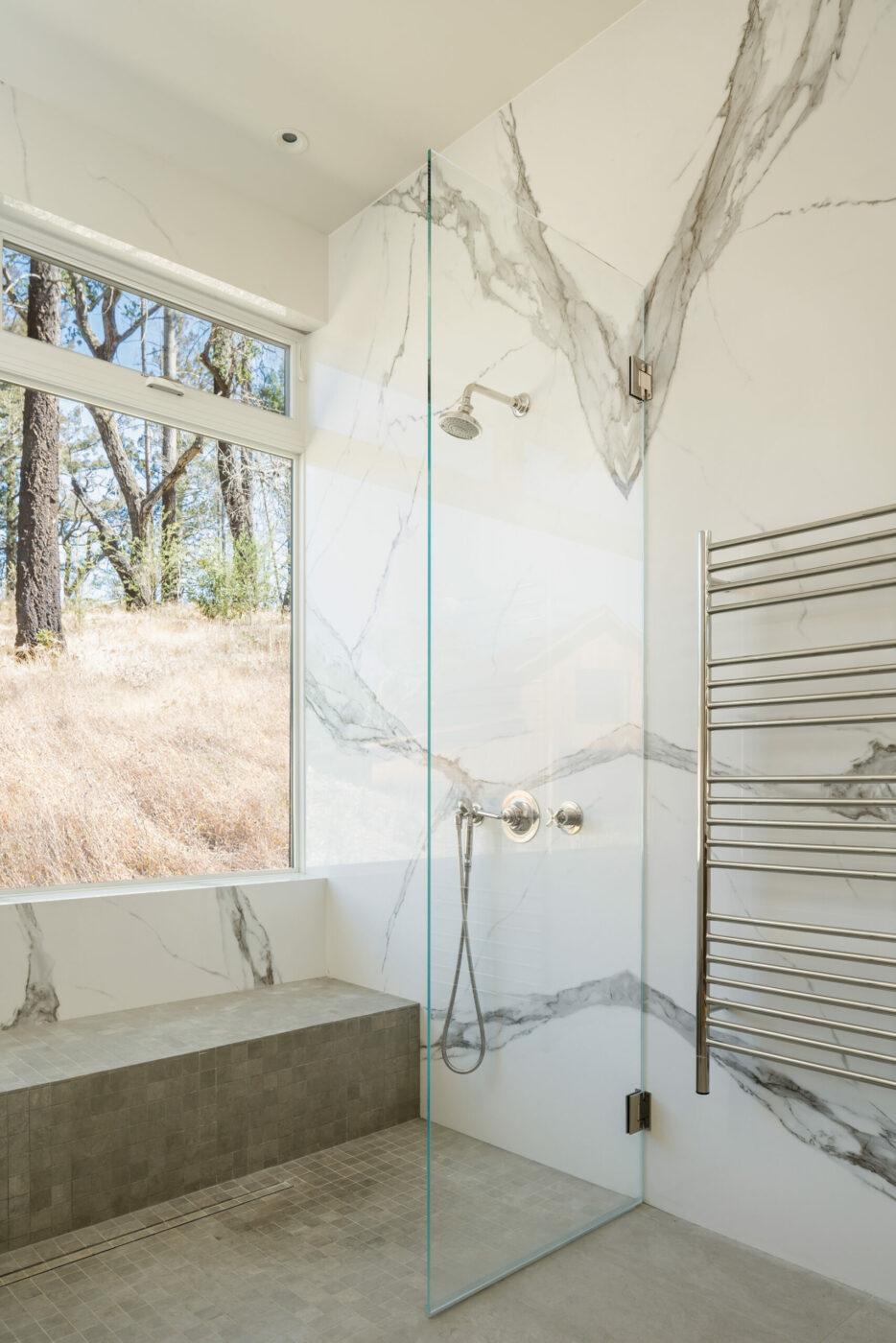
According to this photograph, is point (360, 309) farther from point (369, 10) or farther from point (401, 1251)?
point (401, 1251)

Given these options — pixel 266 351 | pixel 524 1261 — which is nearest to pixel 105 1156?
pixel 524 1261

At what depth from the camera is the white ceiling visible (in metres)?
2.32

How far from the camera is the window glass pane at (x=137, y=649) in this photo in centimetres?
264

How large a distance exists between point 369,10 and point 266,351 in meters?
1.18

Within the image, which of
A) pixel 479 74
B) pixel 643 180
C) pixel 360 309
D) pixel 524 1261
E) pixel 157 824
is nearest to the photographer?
pixel 524 1261

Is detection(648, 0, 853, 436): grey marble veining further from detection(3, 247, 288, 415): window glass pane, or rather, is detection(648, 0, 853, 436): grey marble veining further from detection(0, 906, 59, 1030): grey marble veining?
detection(0, 906, 59, 1030): grey marble veining

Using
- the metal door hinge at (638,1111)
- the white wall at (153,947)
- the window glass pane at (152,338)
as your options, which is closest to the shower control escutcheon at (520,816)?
the metal door hinge at (638,1111)

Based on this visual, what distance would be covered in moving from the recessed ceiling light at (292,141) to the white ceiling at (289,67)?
0.02 metres

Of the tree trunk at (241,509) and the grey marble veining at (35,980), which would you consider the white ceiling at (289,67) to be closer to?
the tree trunk at (241,509)

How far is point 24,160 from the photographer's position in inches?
101

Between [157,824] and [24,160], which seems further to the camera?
[157,824]

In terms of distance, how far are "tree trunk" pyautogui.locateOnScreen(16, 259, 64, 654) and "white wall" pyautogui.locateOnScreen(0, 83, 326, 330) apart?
23 centimetres

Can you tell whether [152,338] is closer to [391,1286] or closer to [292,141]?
[292,141]

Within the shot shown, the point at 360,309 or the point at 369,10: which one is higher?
the point at 369,10
